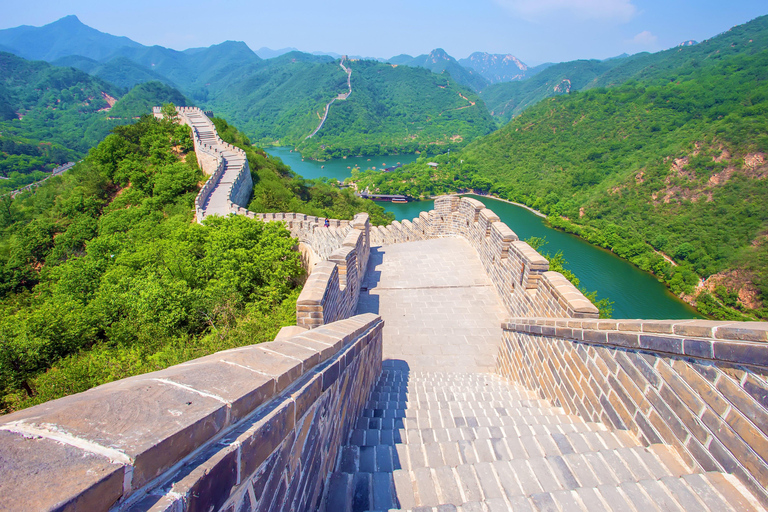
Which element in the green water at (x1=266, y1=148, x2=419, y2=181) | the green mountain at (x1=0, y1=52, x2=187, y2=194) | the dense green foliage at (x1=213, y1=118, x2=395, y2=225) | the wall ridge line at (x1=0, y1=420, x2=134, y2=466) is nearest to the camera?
the wall ridge line at (x1=0, y1=420, x2=134, y2=466)

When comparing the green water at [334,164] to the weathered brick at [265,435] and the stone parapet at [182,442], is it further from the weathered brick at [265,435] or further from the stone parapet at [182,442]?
the weathered brick at [265,435]

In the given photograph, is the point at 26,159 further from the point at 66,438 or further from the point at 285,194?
the point at 66,438

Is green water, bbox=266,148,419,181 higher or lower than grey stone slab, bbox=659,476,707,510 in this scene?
higher

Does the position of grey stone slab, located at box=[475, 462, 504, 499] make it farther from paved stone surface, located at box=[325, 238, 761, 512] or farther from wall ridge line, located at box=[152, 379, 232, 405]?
wall ridge line, located at box=[152, 379, 232, 405]

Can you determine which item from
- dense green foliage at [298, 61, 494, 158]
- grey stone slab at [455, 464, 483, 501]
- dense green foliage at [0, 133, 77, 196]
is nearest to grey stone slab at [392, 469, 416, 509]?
grey stone slab at [455, 464, 483, 501]

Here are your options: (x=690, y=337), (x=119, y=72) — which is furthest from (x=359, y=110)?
(x=119, y=72)

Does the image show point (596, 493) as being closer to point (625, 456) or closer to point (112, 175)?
point (625, 456)

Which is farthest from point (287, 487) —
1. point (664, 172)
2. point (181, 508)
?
point (664, 172)
